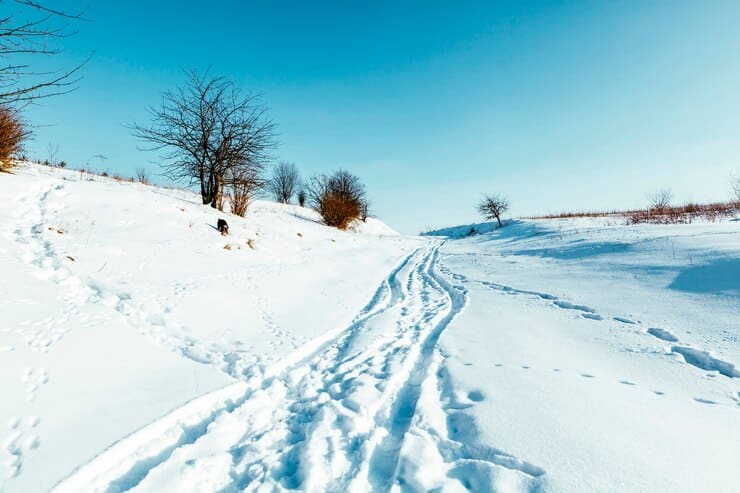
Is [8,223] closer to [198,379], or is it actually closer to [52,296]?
[52,296]

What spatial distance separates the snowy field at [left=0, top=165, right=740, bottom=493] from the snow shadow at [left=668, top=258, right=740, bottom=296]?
0.04 m

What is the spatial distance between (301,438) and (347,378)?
0.88 meters

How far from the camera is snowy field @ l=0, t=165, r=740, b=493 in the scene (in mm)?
1770

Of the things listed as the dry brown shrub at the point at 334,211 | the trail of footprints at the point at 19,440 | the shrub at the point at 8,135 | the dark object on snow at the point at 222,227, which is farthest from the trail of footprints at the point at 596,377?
the dry brown shrub at the point at 334,211

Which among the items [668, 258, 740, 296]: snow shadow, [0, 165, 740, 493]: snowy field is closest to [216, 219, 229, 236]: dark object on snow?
[0, 165, 740, 493]: snowy field

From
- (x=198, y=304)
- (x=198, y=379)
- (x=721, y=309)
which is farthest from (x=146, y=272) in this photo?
(x=721, y=309)

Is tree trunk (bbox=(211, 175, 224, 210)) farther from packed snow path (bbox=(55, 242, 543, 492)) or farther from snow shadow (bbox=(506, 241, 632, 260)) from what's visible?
snow shadow (bbox=(506, 241, 632, 260))

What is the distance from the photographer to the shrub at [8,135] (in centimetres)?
834

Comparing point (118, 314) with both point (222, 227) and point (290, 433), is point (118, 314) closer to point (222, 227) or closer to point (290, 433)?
point (290, 433)

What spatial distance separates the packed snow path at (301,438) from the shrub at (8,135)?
34.9 ft

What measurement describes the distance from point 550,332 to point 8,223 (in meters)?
8.54

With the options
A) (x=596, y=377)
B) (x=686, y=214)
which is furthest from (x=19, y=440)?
(x=686, y=214)

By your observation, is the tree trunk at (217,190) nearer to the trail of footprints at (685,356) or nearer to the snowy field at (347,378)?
the snowy field at (347,378)

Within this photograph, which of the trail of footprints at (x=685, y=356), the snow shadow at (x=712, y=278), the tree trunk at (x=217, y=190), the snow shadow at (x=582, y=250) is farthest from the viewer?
A: the tree trunk at (x=217, y=190)
